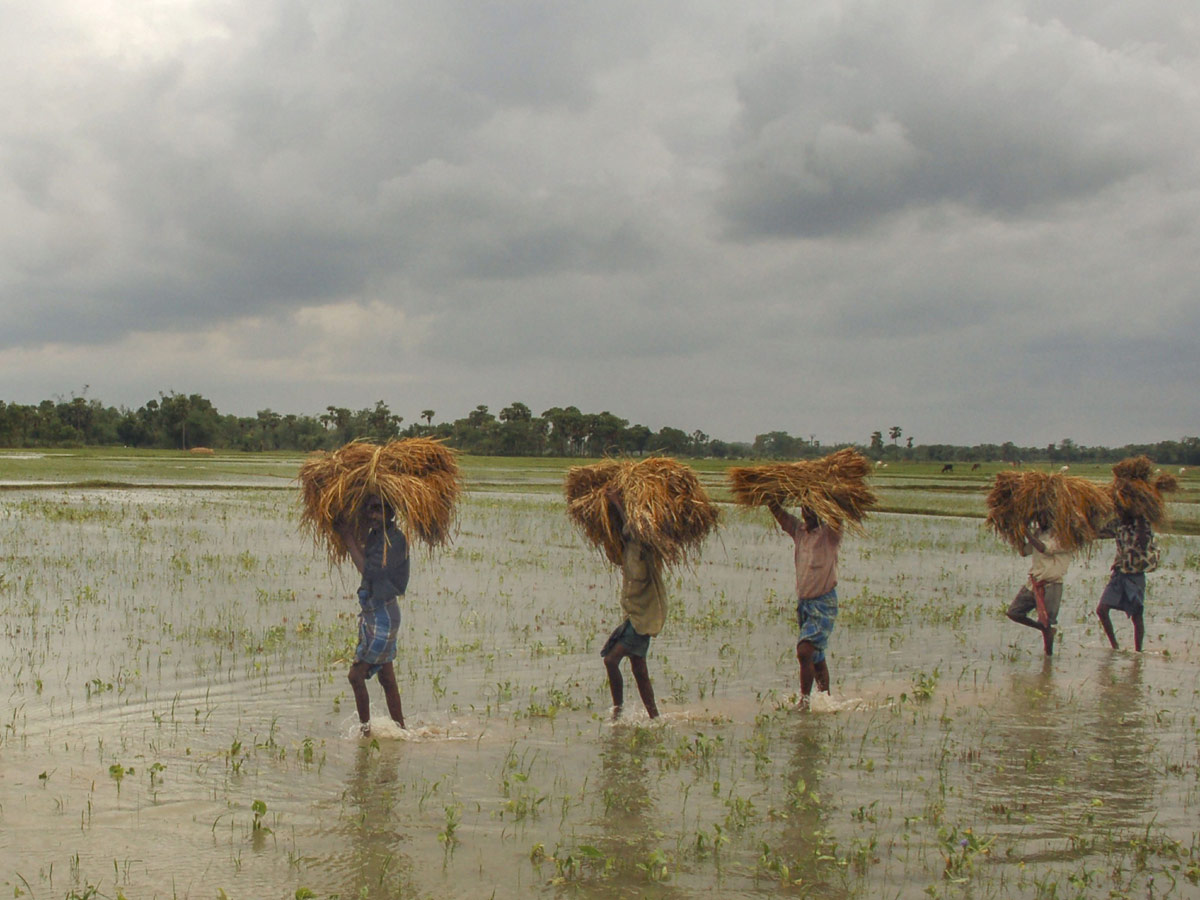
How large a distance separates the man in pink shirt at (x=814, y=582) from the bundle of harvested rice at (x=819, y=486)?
0.11 metres

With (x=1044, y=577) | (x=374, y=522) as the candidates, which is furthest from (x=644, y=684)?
(x=1044, y=577)

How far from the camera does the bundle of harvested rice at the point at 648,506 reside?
6.70 meters

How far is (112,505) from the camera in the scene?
24.3m

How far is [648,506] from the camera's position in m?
6.70

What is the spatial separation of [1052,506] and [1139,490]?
1169 mm

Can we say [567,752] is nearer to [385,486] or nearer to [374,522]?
[374,522]

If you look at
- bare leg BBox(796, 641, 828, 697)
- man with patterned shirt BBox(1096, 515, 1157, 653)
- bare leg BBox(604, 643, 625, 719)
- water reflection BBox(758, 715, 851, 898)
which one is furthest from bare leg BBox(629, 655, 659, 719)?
man with patterned shirt BBox(1096, 515, 1157, 653)

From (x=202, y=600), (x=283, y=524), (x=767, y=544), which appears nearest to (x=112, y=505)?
(x=283, y=524)

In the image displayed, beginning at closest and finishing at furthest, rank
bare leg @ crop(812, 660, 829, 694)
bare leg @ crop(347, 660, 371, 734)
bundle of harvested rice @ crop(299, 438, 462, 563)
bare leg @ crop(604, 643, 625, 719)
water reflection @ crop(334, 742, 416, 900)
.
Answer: water reflection @ crop(334, 742, 416, 900), bare leg @ crop(347, 660, 371, 734), bundle of harvested rice @ crop(299, 438, 462, 563), bare leg @ crop(604, 643, 625, 719), bare leg @ crop(812, 660, 829, 694)

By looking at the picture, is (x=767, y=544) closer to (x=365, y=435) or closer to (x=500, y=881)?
(x=365, y=435)

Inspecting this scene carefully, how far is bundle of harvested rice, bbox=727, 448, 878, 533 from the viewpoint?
7254mm

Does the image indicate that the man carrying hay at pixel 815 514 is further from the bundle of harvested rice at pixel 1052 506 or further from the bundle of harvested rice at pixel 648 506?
the bundle of harvested rice at pixel 1052 506

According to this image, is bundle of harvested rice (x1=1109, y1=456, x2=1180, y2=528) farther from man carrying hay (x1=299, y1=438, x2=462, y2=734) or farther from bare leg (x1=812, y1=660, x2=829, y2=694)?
man carrying hay (x1=299, y1=438, x2=462, y2=734)

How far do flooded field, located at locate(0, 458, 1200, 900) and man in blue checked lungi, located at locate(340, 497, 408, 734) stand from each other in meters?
0.36
